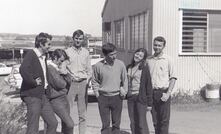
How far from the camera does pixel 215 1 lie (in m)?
14.4

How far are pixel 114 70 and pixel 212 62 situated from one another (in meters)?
7.91

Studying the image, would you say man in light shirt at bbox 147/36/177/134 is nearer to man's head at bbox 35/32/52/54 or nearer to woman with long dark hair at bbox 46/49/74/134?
woman with long dark hair at bbox 46/49/74/134

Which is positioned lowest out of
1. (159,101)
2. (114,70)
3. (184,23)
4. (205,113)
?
(205,113)

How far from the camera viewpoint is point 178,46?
1427 centimetres

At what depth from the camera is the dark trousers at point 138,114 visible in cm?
727

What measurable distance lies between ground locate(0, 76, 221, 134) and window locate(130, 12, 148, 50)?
9.86ft

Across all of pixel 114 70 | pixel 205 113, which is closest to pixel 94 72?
pixel 114 70

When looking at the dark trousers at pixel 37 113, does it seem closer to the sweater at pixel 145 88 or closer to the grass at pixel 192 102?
the sweater at pixel 145 88

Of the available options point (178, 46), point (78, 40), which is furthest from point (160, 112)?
point (178, 46)

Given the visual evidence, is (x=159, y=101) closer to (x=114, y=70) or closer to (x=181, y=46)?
(x=114, y=70)

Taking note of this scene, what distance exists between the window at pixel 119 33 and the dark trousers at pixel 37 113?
42.6 feet

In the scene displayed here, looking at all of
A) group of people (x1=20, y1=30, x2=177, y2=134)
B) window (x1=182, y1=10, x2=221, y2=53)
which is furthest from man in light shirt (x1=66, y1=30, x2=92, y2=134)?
window (x1=182, y1=10, x2=221, y2=53)

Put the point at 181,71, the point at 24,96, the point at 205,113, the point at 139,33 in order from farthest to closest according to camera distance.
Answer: the point at 139,33, the point at 181,71, the point at 205,113, the point at 24,96

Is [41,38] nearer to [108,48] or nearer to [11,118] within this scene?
[108,48]
